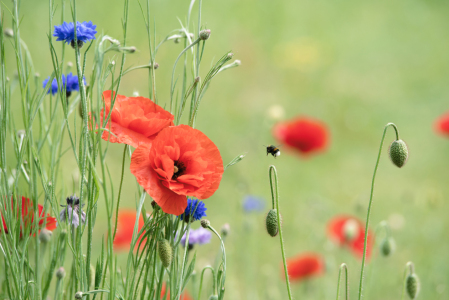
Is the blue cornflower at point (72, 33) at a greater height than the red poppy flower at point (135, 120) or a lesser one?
greater

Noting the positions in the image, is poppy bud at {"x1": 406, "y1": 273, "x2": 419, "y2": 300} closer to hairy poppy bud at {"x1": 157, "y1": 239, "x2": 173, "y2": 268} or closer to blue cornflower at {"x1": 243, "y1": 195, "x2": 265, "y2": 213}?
hairy poppy bud at {"x1": 157, "y1": 239, "x2": 173, "y2": 268}

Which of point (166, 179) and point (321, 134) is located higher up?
point (321, 134)

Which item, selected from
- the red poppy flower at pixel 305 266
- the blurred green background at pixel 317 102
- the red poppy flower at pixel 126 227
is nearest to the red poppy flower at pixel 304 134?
the blurred green background at pixel 317 102

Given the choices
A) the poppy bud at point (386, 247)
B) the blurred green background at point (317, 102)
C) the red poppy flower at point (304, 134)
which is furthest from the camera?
the blurred green background at point (317, 102)

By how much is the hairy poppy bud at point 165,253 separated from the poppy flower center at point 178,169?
0.22ft

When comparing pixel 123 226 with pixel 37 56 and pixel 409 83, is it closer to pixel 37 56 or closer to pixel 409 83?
pixel 37 56

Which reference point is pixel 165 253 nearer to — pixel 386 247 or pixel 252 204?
pixel 386 247

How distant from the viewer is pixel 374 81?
217 centimetres

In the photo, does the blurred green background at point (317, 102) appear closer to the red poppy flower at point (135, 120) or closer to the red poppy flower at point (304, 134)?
the red poppy flower at point (304, 134)

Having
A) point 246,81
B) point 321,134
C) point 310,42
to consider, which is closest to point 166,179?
point 321,134

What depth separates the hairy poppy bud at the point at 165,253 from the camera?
0.42 metres

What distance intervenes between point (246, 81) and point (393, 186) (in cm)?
77

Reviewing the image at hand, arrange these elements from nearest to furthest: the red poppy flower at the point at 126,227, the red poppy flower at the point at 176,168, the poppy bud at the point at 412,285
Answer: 1. the red poppy flower at the point at 176,168
2. the poppy bud at the point at 412,285
3. the red poppy flower at the point at 126,227

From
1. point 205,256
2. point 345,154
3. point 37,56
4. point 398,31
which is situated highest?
point 398,31
